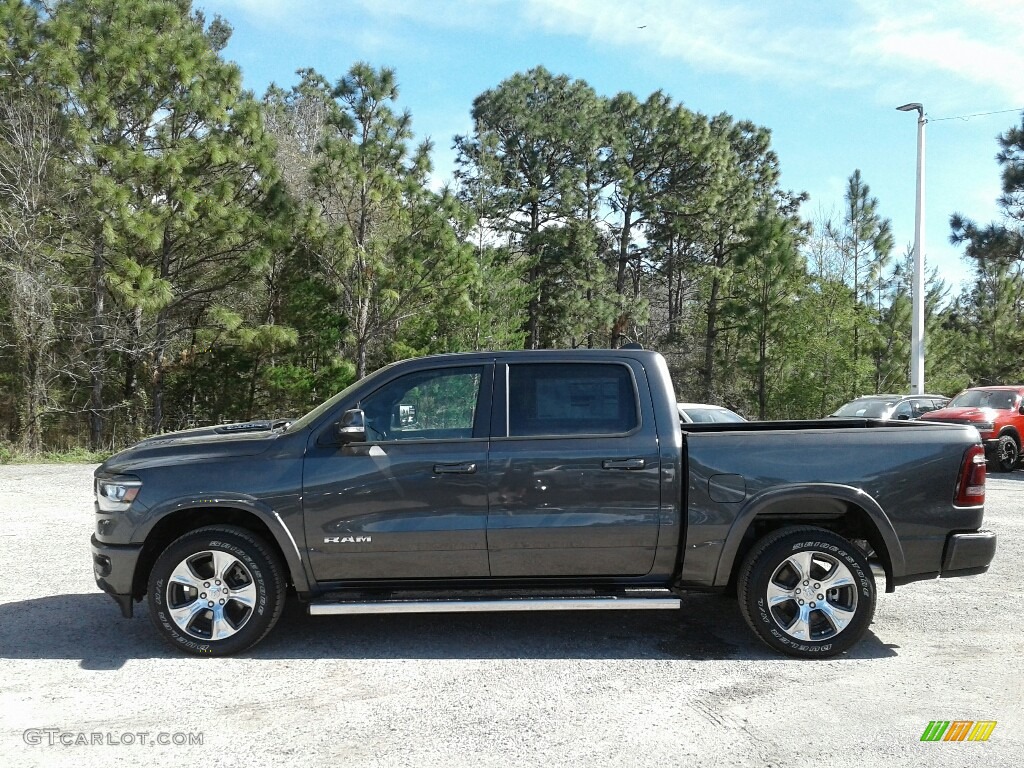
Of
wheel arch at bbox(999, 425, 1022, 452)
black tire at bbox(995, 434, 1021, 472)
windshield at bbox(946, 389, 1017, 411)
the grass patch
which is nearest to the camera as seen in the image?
black tire at bbox(995, 434, 1021, 472)

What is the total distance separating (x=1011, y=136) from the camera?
24.3 metres

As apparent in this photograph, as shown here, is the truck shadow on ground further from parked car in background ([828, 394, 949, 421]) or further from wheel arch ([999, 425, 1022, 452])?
parked car in background ([828, 394, 949, 421])

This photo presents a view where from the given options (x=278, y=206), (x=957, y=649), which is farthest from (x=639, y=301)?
(x=957, y=649)

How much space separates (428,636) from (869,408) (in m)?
16.0

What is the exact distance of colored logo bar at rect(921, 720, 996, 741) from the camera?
397cm

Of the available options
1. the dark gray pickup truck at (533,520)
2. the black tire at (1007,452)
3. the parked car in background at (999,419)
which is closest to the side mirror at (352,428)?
the dark gray pickup truck at (533,520)

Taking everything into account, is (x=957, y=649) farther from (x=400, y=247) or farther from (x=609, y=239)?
(x=609, y=239)

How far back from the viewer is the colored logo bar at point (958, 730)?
13.0ft

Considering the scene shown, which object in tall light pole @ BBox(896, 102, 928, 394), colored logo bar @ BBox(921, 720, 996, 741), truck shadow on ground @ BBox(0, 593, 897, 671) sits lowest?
truck shadow on ground @ BBox(0, 593, 897, 671)

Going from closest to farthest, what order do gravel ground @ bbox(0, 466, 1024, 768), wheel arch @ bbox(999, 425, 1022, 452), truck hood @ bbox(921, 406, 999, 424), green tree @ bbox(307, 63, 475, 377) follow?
gravel ground @ bbox(0, 466, 1024, 768)
truck hood @ bbox(921, 406, 999, 424)
wheel arch @ bbox(999, 425, 1022, 452)
green tree @ bbox(307, 63, 475, 377)

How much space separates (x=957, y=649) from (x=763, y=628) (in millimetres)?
1307

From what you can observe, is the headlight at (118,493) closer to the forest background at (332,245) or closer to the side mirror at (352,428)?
the side mirror at (352,428)

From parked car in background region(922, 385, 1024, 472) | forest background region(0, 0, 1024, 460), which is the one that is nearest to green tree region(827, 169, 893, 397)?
forest background region(0, 0, 1024, 460)

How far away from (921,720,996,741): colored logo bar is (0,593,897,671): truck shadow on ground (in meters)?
1.05
